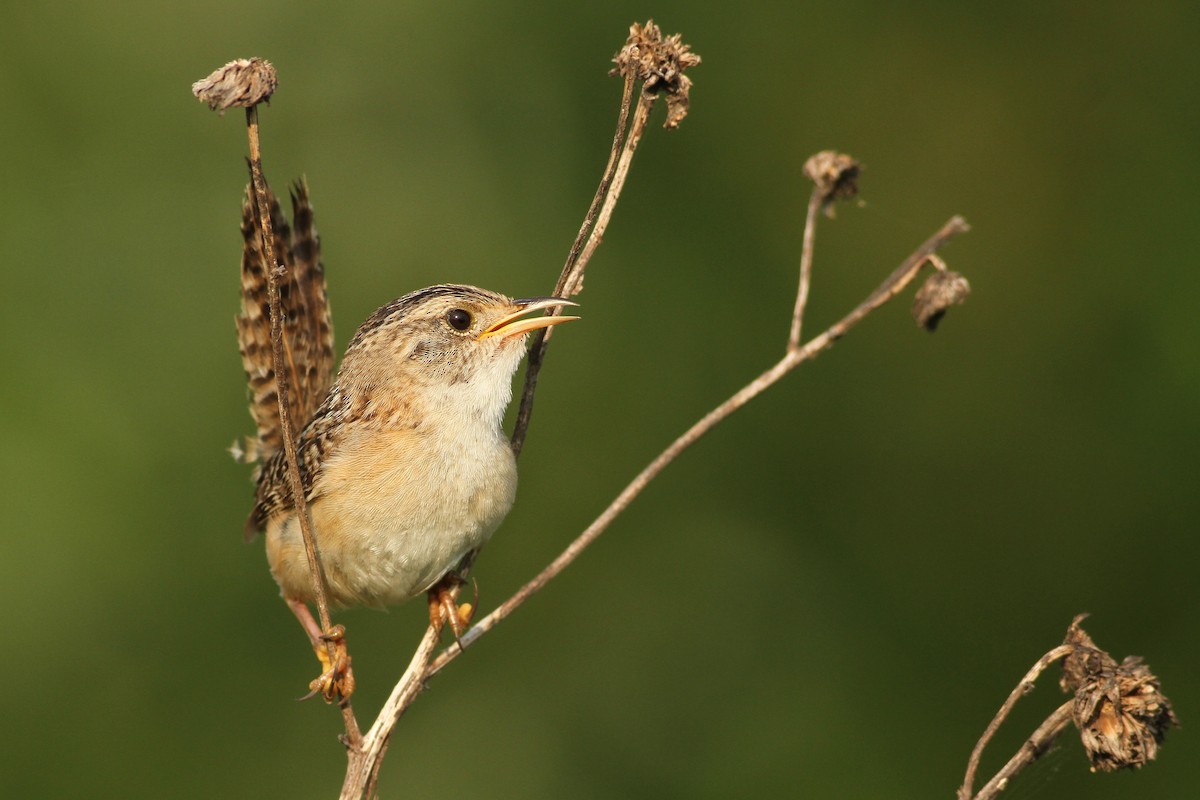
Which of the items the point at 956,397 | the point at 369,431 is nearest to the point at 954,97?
the point at 956,397

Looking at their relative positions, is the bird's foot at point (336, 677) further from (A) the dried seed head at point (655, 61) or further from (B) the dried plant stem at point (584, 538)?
(A) the dried seed head at point (655, 61)

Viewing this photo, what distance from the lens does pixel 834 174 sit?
3176 millimetres

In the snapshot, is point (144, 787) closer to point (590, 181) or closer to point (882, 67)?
point (590, 181)

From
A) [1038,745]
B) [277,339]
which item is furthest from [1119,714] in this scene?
[277,339]

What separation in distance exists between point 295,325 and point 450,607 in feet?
4.01

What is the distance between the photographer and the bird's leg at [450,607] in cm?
371

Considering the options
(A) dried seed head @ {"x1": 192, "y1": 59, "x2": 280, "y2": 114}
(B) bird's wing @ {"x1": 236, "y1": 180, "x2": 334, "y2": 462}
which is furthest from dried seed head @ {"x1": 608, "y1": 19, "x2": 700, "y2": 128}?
(B) bird's wing @ {"x1": 236, "y1": 180, "x2": 334, "y2": 462}

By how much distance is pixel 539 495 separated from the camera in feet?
19.2

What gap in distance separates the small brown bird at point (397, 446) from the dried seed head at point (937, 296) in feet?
2.79

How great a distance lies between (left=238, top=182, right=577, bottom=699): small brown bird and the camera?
353 centimetres

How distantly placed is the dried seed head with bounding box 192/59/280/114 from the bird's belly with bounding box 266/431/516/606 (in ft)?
4.47

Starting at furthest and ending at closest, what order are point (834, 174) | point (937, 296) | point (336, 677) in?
point (336, 677) → point (834, 174) → point (937, 296)

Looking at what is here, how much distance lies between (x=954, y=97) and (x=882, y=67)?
410 mm

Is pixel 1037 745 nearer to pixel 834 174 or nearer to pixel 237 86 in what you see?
pixel 834 174
